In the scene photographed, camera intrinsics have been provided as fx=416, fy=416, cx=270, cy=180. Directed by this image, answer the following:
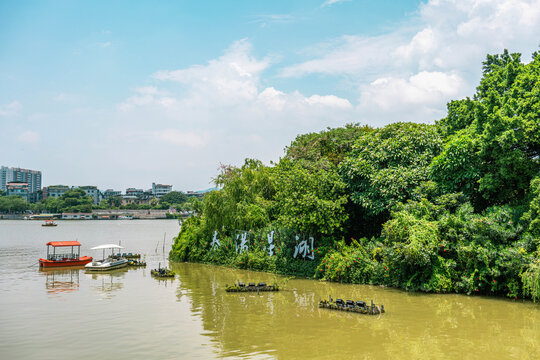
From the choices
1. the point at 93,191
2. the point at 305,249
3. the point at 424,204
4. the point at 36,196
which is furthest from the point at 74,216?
the point at 424,204

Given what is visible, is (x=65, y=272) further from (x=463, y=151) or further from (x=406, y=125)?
(x=463, y=151)

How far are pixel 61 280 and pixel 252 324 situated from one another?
16170mm

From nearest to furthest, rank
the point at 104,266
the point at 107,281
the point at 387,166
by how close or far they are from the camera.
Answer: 1. the point at 387,166
2. the point at 107,281
3. the point at 104,266

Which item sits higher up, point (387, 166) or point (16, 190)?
point (16, 190)

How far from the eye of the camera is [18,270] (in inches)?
1153

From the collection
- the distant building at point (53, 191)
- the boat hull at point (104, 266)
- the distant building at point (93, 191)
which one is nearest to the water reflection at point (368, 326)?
the boat hull at point (104, 266)

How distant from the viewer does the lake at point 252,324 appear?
39.3 feet

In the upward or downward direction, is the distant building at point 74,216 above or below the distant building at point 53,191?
below

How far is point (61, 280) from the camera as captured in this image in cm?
2542

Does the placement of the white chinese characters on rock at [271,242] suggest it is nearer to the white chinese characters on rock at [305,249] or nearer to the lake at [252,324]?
the white chinese characters on rock at [305,249]

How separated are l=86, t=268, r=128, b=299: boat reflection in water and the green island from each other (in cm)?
780

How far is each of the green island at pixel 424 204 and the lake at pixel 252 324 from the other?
1.37 metres

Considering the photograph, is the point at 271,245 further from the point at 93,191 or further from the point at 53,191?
the point at 93,191

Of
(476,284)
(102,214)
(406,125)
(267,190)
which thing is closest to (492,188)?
(476,284)
